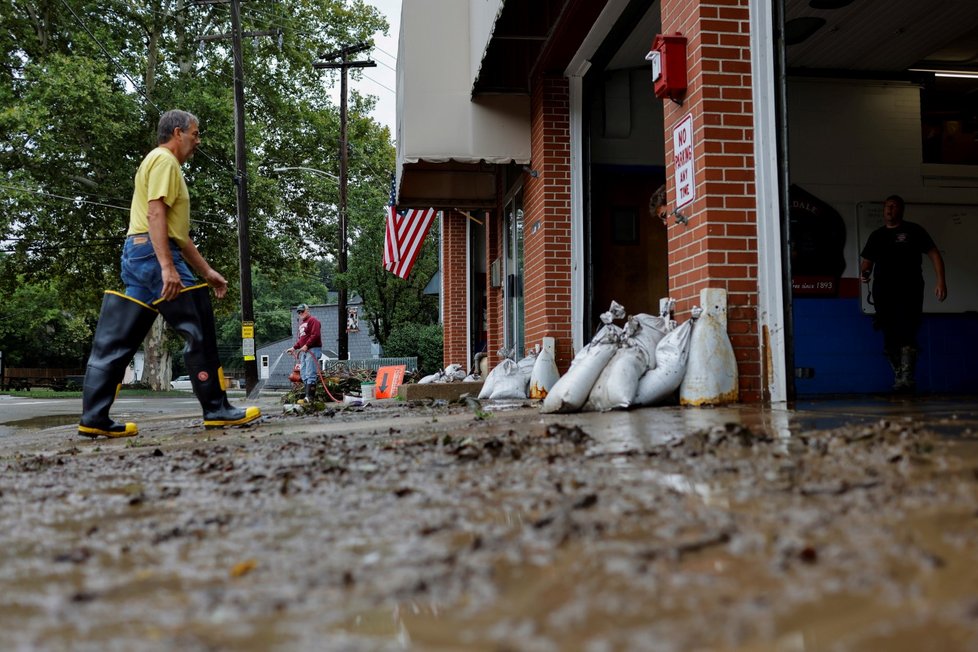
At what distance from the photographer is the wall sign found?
4965 mm

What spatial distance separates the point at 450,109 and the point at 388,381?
6323 millimetres

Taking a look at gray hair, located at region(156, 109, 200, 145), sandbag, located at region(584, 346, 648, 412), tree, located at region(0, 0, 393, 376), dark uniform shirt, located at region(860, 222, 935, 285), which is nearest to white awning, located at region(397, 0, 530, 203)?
dark uniform shirt, located at region(860, 222, 935, 285)

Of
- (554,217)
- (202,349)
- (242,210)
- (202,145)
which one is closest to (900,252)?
(554,217)

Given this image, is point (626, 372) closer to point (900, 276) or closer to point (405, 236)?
point (900, 276)

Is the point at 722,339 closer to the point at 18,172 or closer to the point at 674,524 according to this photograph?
the point at 674,524

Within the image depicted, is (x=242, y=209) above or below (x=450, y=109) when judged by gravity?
above

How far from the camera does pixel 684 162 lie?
16.7 ft

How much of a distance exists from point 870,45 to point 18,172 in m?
22.3

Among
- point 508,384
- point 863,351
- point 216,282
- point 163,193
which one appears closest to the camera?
point 163,193

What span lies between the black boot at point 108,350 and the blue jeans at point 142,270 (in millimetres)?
67

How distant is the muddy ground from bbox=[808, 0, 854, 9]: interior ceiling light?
5.48 m

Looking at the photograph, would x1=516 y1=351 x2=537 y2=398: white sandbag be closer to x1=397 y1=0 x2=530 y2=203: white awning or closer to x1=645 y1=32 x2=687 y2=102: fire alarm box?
x1=397 y1=0 x2=530 y2=203: white awning

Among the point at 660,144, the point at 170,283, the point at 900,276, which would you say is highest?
the point at 660,144

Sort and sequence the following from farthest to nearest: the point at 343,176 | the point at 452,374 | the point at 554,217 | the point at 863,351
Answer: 1. the point at 343,176
2. the point at 452,374
3. the point at 554,217
4. the point at 863,351
